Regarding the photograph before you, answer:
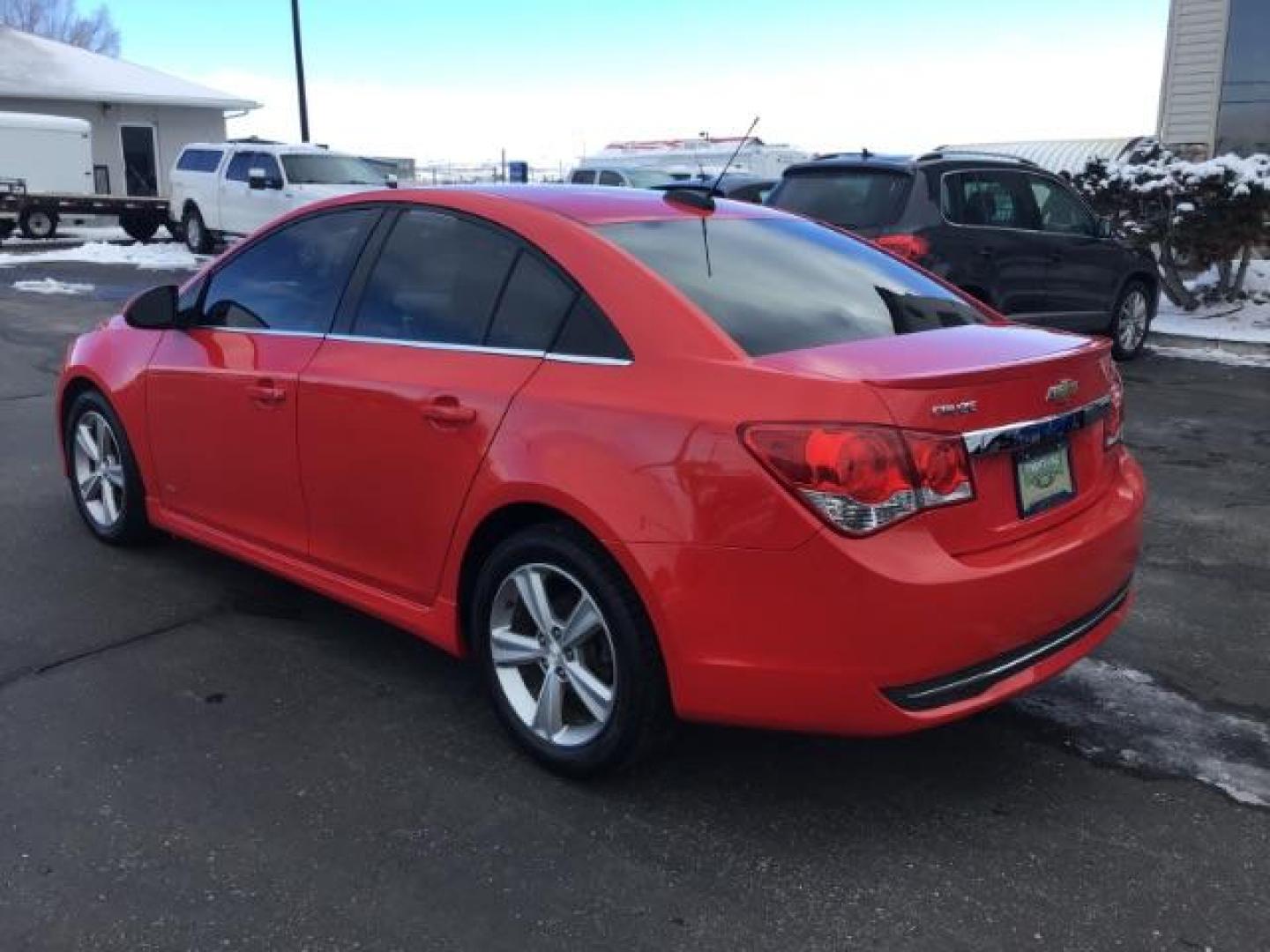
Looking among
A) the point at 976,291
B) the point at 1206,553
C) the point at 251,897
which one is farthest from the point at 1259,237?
the point at 251,897

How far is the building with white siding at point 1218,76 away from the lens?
17938 mm

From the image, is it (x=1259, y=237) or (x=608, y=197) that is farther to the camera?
(x=1259, y=237)

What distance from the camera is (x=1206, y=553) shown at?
525 cm

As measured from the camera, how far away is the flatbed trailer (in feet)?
80.2

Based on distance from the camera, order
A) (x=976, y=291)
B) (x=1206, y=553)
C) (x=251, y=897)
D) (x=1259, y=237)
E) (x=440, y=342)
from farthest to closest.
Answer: (x=1259, y=237)
(x=976, y=291)
(x=1206, y=553)
(x=440, y=342)
(x=251, y=897)

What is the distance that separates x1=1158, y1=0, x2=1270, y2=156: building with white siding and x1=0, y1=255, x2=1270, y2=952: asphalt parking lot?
54.5 ft

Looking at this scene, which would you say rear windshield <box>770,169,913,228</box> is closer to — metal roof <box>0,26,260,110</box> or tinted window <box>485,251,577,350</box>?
tinted window <box>485,251,577,350</box>

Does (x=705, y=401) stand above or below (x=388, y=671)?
above

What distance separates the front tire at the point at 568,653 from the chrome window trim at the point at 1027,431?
93 cm

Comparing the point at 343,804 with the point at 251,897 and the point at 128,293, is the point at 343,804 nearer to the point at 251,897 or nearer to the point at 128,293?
the point at 251,897

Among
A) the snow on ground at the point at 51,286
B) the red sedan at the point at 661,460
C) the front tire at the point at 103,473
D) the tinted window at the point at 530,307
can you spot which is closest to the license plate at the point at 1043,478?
the red sedan at the point at 661,460

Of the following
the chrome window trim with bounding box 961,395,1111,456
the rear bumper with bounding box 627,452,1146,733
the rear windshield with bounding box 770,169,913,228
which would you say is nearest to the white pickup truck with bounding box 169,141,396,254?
the rear windshield with bounding box 770,169,913,228

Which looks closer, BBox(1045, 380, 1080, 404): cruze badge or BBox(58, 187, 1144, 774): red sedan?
BBox(58, 187, 1144, 774): red sedan

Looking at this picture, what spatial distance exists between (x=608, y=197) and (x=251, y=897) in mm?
2310
